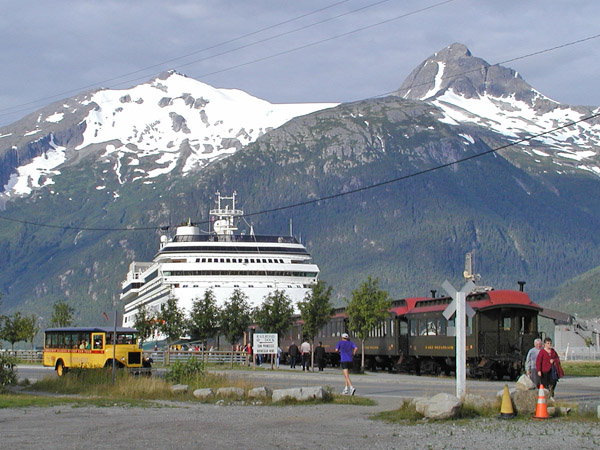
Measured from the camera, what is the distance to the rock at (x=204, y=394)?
2369 centimetres

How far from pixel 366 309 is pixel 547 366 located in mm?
24468

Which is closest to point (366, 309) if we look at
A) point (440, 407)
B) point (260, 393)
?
point (260, 393)

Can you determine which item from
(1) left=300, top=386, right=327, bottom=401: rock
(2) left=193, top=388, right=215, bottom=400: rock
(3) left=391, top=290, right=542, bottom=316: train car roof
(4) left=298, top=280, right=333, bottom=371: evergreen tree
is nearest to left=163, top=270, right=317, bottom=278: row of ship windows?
(4) left=298, top=280, right=333, bottom=371: evergreen tree

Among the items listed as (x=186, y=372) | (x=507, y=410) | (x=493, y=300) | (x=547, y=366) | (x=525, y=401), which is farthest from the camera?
(x=493, y=300)

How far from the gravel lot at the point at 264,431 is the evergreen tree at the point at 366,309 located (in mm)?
23939

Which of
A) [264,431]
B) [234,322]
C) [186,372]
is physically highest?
[234,322]

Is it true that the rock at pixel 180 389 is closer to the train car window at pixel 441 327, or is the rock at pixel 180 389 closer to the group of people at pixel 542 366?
the group of people at pixel 542 366

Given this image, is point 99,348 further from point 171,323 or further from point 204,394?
point 171,323

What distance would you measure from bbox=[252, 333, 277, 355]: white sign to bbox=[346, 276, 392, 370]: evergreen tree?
3.82m

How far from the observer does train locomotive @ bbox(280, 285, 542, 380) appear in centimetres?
3491

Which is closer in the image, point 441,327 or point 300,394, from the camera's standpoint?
point 300,394

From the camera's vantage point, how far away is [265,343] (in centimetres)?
4691

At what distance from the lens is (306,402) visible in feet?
73.7

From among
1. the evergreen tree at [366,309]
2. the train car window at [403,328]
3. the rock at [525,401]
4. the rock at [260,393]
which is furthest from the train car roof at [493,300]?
the rock at [525,401]
